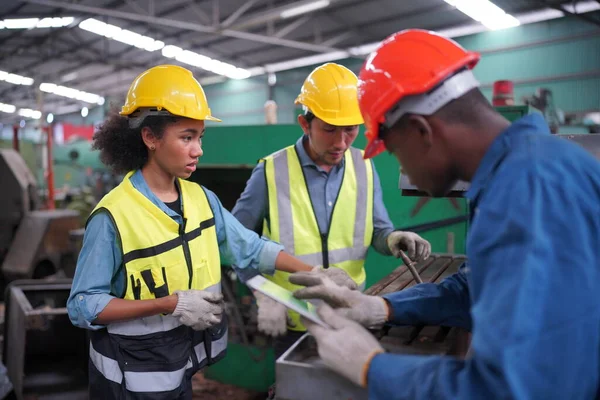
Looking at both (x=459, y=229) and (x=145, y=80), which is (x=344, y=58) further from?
(x=145, y=80)

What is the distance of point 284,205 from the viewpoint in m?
1.94

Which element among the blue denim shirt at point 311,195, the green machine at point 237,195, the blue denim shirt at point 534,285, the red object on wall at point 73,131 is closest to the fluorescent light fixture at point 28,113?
the red object on wall at point 73,131

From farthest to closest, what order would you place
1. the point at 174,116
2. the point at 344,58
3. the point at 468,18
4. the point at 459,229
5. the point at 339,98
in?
the point at 344,58
the point at 468,18
the point at 459,229
the point at 339,98
the point at 174,116

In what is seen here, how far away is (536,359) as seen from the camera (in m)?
0.66

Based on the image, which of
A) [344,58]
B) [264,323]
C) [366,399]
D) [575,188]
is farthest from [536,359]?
[344,58]

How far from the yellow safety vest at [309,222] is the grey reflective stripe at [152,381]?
56 centimetres

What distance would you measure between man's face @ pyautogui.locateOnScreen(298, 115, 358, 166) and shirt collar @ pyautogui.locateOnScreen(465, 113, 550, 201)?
1.06 meters

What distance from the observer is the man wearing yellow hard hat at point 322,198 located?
188cm

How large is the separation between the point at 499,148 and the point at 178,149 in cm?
102

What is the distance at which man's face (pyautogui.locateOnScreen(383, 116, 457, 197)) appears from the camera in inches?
35.8

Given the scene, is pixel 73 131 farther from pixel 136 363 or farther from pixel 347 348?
pixel 347 348

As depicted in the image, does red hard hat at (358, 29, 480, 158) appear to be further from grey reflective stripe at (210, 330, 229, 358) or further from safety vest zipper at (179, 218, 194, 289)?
grey reflective stripe at (210, 330, 229, 358)

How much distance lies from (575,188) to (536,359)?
259 millimetres

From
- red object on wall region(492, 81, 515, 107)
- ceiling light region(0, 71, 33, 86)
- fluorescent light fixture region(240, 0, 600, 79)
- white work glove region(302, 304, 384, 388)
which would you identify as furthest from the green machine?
Result: ceiling light region(0, 71, 33, 86)
